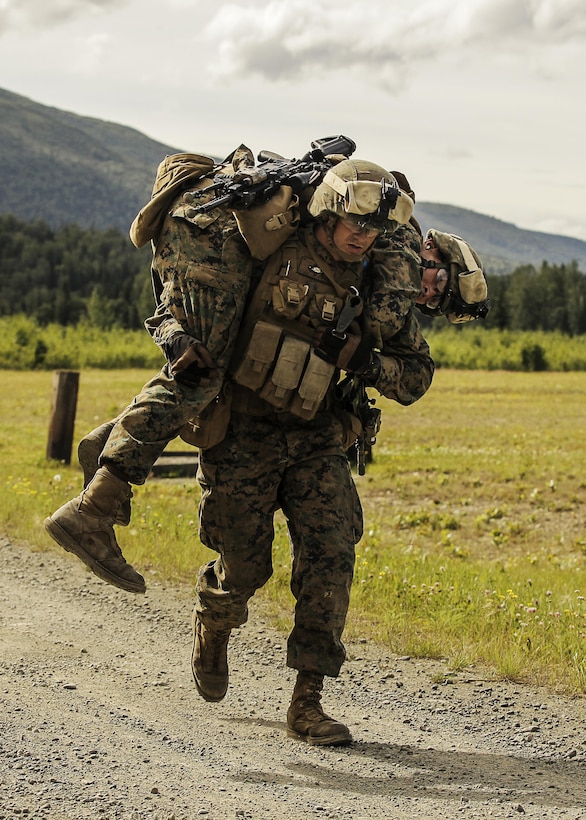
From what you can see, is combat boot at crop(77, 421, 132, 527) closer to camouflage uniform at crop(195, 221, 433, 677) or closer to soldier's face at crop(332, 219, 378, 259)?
camouflage uniform at crop(195, 221, 433, 677)

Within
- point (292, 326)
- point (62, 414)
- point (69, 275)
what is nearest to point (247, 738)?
point (292, 326)

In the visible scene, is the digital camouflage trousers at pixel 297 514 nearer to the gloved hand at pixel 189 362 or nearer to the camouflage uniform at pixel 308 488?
the camouflage uniform at pixel 308 488

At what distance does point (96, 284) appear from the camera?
11681cm

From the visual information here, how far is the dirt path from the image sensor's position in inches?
166

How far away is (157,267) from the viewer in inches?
198

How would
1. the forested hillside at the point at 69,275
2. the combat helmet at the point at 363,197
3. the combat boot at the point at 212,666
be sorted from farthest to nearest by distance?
1. the forested hillside at the point at 69,275
2. the combat boot at the point at 212,666
3. the combat helmet at the point at 363,197

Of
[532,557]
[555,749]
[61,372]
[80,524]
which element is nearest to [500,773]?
[555,749]

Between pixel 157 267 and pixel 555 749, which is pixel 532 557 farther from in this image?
pixel 157 267

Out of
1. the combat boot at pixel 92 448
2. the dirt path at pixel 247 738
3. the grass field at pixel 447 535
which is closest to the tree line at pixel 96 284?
the grass field at pixel 447 535

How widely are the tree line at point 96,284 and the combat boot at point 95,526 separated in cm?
8525

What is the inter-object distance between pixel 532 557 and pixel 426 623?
3652 mm

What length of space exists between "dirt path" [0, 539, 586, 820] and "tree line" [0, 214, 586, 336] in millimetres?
83977

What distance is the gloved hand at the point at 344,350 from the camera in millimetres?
4910

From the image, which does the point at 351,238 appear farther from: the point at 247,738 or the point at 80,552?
the point at 247,738
